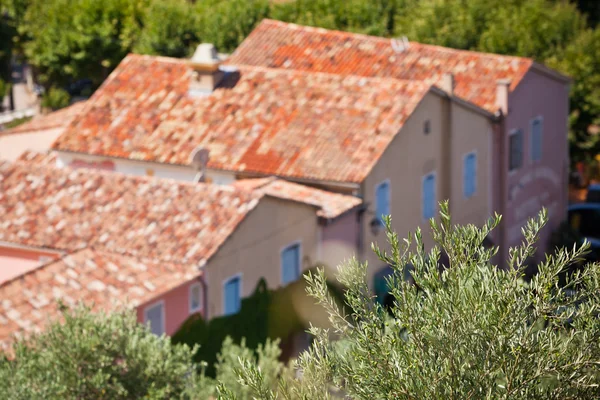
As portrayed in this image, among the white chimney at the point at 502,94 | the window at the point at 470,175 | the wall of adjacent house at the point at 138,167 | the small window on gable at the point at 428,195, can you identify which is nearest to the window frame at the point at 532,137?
the white chimney at the point at 502,94

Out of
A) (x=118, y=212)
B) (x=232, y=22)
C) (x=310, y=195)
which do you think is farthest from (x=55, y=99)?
(x=118, y=212)

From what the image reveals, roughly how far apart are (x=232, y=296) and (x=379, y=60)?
11.3 meters

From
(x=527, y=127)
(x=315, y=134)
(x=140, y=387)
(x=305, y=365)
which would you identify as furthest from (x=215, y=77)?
(x=305, y=365)

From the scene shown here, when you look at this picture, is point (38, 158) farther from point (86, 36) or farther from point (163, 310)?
point (86, 36)

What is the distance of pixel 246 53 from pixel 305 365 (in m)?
22.0

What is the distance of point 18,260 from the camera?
2030cm

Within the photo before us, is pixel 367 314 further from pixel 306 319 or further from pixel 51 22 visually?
pixel 51 22

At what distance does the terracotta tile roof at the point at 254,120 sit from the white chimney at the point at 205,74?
→ 178 millimetres

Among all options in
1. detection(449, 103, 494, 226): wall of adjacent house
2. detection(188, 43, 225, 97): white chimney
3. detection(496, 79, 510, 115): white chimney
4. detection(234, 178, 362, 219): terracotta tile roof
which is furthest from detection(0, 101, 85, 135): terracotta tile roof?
detection(496, 79, 510, 115): white chimney

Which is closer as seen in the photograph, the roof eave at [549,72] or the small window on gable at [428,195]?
the small window on gable at [428,195]

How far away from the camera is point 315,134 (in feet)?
78.0

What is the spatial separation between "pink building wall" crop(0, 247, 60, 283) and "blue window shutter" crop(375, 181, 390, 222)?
6.63 m

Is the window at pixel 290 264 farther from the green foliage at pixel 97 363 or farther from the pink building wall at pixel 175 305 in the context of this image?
the green foliage at pixel 97 363

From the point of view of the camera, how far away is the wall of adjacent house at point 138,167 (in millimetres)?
23766
